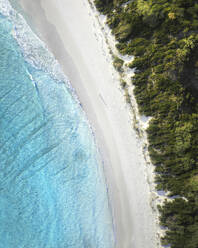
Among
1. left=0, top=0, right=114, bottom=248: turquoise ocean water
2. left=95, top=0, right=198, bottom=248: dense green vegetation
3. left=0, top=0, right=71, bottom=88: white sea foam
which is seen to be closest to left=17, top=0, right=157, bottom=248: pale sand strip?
left=0, top=0, right=71, bottom=88: white sea foam

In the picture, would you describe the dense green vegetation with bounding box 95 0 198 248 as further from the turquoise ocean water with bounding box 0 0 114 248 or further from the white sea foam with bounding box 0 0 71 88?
the white sea foam with bounding box 0 0 71 88

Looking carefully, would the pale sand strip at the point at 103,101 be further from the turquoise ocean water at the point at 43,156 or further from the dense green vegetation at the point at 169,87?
the dense green vegetation at the point at 169,87

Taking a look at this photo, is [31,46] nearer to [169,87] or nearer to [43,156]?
[43,156]

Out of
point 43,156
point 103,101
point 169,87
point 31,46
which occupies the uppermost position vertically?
point 31,46

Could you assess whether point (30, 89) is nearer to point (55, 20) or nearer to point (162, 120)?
point (55, 20)

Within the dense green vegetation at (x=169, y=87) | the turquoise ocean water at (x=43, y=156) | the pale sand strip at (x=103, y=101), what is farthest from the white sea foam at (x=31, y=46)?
the dense green vegetation at (x=169, y=87)

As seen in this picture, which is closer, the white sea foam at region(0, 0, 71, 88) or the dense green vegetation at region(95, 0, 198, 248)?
the dense green vegetation at region(95, 0, 198, 248)

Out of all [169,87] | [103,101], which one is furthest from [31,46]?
[169,87]
